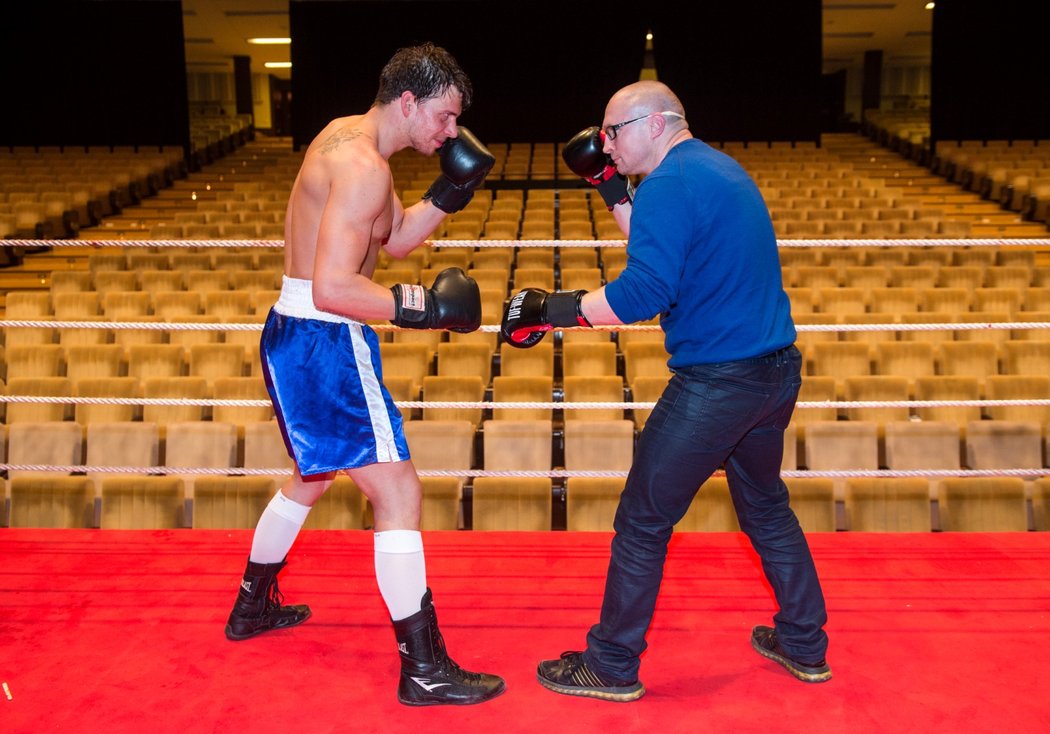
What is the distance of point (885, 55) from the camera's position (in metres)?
21.7

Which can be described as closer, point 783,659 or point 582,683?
point 582,683

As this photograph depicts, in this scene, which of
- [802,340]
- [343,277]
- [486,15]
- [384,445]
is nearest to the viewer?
[343,277]

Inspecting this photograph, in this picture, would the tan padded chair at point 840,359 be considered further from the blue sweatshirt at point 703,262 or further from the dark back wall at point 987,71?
the dark back wall at point 987,71

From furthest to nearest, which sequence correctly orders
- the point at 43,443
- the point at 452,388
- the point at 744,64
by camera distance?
the point at 744,64
the point at 452,388
the point at 43,443

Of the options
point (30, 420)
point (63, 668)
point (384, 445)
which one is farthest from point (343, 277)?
point (30, 420)

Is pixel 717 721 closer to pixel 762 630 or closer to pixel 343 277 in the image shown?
pixel 762 630

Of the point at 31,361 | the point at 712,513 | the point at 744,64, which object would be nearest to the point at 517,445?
the point at 712,513

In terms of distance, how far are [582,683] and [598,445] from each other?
2.29m

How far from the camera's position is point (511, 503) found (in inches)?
153

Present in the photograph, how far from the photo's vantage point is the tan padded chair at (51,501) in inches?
153

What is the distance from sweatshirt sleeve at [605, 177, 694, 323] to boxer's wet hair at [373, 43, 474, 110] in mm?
493

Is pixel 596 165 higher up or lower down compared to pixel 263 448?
higher up

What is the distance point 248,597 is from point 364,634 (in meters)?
0.29

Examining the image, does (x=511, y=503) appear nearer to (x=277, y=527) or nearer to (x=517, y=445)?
(x=517, y=445)
